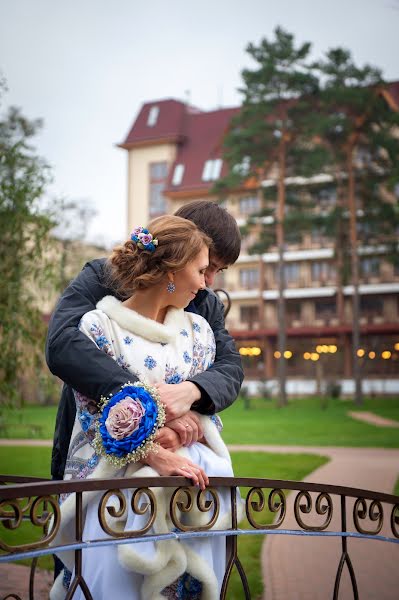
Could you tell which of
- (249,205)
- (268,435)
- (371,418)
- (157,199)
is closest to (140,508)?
(268,435)

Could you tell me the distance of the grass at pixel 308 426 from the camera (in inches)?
726

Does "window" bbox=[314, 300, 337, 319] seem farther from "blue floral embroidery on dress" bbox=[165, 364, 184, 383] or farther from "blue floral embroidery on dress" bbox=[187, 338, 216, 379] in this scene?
"blue floral embroidery on dress" bbox=[165, 364, 184, 383]

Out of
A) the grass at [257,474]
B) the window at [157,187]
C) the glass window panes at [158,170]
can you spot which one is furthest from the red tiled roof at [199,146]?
the grass at [257,474]

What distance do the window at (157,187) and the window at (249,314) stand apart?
803cm

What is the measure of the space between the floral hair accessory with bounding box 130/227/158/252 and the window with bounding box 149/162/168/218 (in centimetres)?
4623

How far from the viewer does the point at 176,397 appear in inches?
90.9

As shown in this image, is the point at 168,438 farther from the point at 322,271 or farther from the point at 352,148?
the point at 322,271

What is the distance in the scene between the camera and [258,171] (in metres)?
32.4

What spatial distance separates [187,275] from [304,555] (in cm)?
528

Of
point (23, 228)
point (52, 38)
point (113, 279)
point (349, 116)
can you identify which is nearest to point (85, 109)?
point (349, 116)

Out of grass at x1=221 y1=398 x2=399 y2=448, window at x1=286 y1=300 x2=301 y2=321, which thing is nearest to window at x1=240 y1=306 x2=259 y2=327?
window at x1=286 y1=300 x2=301 y2=321

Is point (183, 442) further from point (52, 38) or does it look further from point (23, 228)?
point (52, 38)

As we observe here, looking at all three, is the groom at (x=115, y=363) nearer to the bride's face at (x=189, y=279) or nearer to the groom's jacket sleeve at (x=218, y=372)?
the groom's jacket sleeve at (x=218, y=372)

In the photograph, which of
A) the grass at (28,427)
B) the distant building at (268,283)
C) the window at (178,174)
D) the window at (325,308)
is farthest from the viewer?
the window at (178,174)
